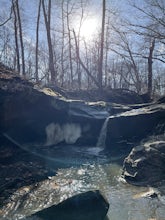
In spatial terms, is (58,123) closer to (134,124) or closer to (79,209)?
(134,124)

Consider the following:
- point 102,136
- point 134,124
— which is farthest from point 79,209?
point 102,136

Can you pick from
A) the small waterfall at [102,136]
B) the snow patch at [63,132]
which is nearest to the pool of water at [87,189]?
the small waterfall at [102,136]

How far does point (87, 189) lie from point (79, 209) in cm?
204

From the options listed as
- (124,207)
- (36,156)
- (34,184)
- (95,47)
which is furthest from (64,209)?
(95,47)

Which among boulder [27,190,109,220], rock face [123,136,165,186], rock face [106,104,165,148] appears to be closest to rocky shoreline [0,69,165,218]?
rock face [106,104,165,148]

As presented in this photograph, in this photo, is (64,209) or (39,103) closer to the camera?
(64,209)

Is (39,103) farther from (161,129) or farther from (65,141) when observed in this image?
(161,129)

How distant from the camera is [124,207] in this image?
708cm

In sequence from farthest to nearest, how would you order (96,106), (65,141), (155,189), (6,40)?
1. (6,40)
2. (96,106)
3. (65,141)
4. (155,189)

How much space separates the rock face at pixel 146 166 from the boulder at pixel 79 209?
2.90 metres

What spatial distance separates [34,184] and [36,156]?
4.48 metres

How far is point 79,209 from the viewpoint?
650cm

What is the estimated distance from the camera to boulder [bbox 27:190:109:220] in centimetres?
641

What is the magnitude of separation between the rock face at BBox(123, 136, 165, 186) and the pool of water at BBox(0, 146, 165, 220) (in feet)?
1.47
